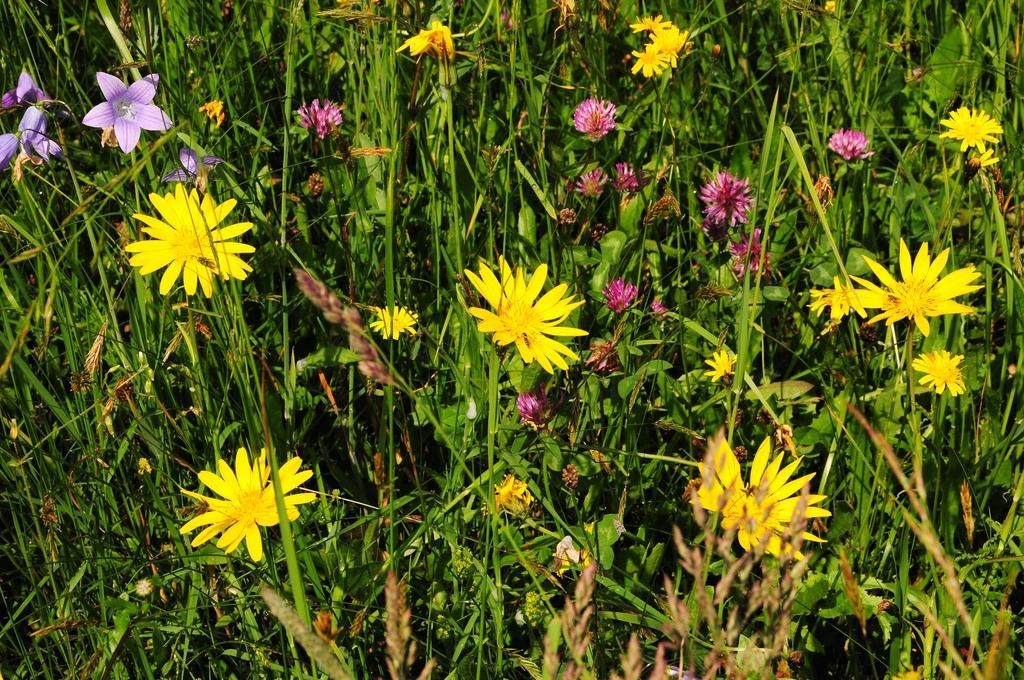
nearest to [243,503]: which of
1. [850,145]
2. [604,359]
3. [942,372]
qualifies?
[604,359]

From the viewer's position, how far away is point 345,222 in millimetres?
2184

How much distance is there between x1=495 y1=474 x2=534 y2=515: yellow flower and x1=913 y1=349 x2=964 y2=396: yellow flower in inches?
32.2

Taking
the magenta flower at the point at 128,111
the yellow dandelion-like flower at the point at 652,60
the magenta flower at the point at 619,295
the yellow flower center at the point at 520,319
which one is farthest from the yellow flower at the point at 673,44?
the magenta flower at the point at 128,111

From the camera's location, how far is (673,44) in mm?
2332

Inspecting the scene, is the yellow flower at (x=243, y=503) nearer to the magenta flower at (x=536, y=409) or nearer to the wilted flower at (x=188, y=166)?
the magenta flower at (x=536, y=409)

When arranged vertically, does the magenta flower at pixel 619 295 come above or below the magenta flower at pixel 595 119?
below

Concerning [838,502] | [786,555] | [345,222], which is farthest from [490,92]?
[786,555]

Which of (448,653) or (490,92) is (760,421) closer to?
(448,653)

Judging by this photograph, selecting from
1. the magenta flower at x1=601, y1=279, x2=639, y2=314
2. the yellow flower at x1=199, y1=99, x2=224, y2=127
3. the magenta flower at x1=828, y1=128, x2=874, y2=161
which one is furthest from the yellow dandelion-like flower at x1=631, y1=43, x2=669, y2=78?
the yellow flower at x1=199, y1=99, x2=224, y2=127

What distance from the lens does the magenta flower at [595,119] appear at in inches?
88.2

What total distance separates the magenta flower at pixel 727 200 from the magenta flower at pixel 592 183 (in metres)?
0.24

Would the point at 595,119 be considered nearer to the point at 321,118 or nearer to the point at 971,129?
the point at 321,118

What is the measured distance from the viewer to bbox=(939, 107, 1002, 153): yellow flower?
2164 mm

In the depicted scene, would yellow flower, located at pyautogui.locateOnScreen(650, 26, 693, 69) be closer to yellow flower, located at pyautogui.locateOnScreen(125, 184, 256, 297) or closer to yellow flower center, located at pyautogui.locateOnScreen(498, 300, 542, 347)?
yellow flower center, located at pyautogui.locateOnScreen(498, 300, 542, 347)
